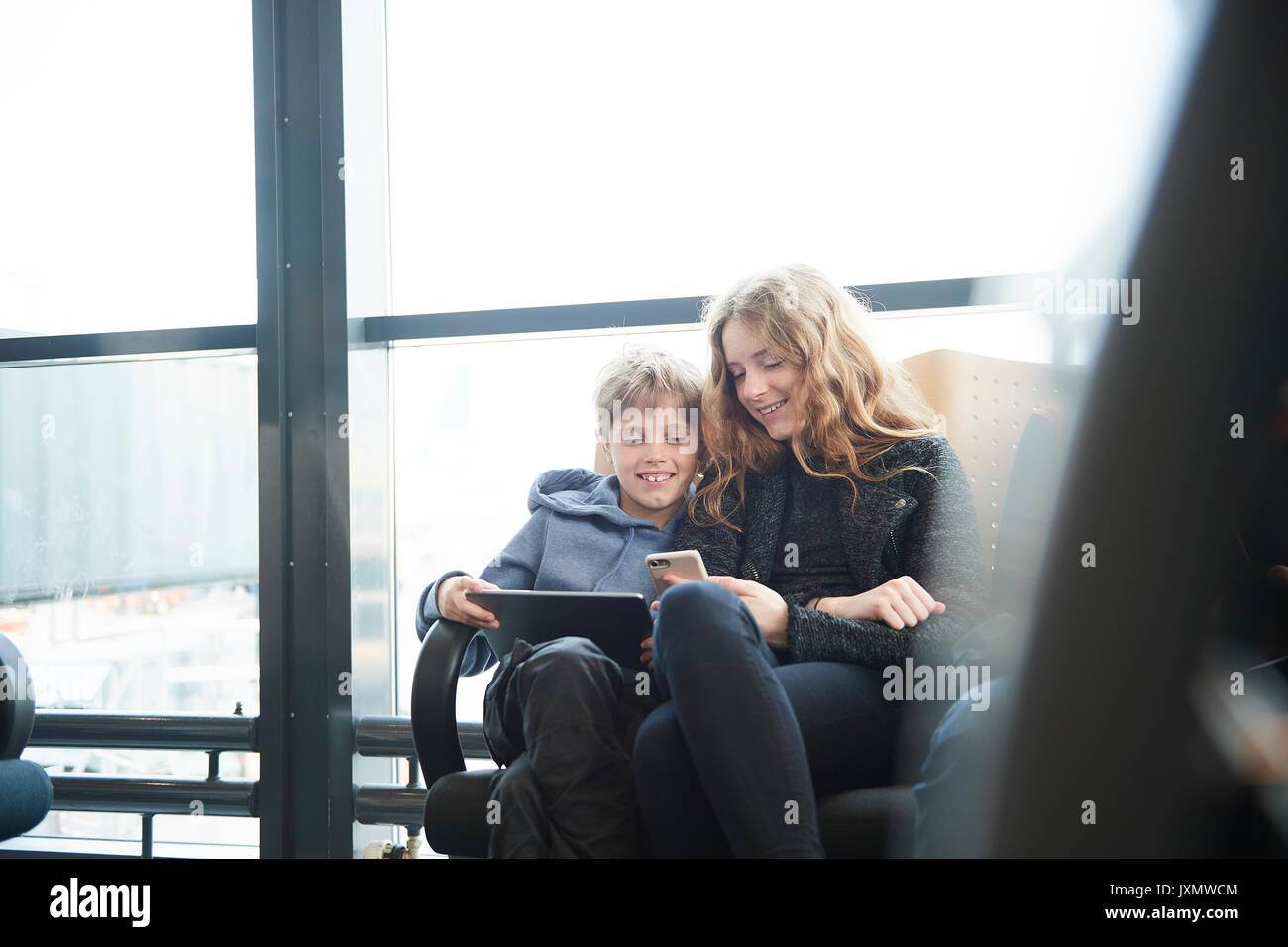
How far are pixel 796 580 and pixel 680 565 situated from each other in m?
0.24

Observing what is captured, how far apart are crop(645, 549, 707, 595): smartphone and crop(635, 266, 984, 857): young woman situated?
0.05m

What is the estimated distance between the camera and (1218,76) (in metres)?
0.81

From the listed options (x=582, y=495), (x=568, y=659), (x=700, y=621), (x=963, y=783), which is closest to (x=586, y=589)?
(x=582, y=495)

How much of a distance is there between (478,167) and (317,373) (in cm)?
61

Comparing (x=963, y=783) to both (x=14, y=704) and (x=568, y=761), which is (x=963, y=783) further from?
(x=14, y=704)

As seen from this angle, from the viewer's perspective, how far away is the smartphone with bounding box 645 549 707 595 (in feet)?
3.81

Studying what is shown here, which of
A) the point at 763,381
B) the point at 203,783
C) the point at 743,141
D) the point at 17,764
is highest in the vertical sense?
the point at 743,141

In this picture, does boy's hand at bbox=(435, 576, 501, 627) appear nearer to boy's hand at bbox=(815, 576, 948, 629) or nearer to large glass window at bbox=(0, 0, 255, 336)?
boy's hand at bbox=(815, 576, 948, 629)

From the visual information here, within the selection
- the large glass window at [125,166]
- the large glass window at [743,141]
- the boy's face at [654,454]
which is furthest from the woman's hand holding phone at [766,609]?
the large glass window at [125,166]

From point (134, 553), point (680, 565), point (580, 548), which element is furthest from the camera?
point (134, 553)

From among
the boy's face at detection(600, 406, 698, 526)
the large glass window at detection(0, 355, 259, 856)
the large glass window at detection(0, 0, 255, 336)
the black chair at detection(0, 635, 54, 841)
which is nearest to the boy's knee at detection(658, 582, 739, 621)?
the boy's face at detection(600, 406, 698, 526)

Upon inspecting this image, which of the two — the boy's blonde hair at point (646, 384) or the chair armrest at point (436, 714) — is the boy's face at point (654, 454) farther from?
the chair armrest at point (436, 714)

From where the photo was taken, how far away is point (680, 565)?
1.17m

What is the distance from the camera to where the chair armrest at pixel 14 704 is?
1.28 metres
